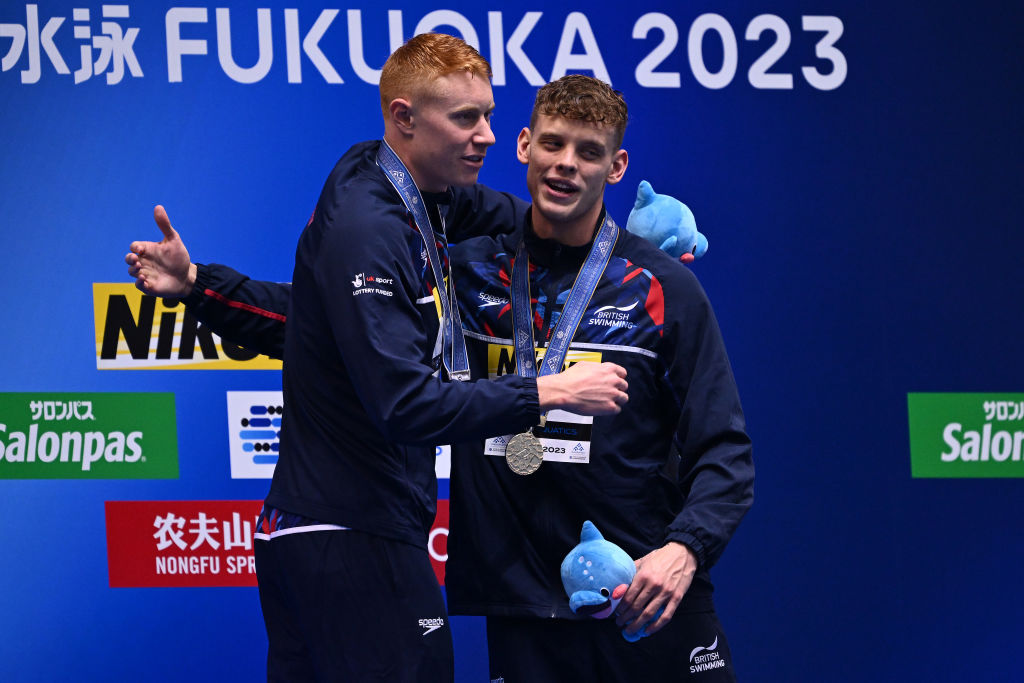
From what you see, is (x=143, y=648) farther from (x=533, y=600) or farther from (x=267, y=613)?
(x=533, y=600)

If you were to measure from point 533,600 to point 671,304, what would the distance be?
2.09ft

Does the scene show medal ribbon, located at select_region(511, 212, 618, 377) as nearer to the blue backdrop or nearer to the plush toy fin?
the plush toy fin

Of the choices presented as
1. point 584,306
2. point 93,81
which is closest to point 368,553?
point 584,306

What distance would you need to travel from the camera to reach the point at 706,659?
223 centimetres

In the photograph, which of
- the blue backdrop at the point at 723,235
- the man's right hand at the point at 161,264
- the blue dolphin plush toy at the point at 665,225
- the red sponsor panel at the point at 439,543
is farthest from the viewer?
the red sponsor panel at the point at 439,543

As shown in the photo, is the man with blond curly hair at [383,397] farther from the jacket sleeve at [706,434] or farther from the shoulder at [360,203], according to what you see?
the jacket sleeve at [706,434]

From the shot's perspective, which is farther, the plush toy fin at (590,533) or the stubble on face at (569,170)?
the stubble on face at (569,170)

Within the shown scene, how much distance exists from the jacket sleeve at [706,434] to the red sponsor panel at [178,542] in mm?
1758

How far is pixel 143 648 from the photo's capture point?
3.47m

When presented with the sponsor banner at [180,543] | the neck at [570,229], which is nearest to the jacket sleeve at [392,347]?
the neck at [570,229]

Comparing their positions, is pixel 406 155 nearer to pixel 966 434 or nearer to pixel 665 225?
pixel 665 225

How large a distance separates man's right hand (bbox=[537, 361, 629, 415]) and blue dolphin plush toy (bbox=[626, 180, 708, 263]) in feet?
2.07

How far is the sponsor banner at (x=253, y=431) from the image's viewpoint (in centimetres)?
344

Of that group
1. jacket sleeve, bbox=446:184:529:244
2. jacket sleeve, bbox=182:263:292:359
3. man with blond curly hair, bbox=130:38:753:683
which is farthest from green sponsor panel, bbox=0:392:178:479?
man with blond curly hair, bbox=130:38:753:683
